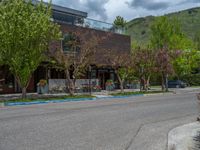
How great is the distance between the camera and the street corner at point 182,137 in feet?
25.1

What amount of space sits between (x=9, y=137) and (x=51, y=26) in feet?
56.6

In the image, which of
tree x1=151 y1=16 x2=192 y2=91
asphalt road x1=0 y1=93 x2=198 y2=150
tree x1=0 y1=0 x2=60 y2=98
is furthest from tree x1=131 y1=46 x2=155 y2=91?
asphalt road x1=0 y1=93 x2=198 y2=150

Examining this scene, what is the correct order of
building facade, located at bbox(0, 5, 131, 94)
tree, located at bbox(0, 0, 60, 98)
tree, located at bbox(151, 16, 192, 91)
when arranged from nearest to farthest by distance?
tree, located at bbox(0, 0, 60, 98)
building facade, located at bbox(0, 5, 131, 94)
tree, located at bbox(151, 16, 192, 91)

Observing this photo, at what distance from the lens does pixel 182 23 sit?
349 ft

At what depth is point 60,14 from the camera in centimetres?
3559

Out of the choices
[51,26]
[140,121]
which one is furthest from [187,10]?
[140,121]

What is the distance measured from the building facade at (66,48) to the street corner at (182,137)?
72.1ft

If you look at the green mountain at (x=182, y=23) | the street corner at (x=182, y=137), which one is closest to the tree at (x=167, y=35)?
the street corner at (x=182, y=137)

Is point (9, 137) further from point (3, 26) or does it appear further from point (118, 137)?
point (3, 26)

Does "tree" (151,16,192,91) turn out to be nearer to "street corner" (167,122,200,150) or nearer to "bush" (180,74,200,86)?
"bush" (180,74,200,86)

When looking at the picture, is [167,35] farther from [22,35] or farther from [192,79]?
[22,35]

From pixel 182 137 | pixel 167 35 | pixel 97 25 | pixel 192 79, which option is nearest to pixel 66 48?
pixel 97 25

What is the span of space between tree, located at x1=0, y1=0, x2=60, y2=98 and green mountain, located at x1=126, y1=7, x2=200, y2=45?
3292 inches

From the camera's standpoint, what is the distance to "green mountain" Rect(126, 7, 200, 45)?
363 feet
